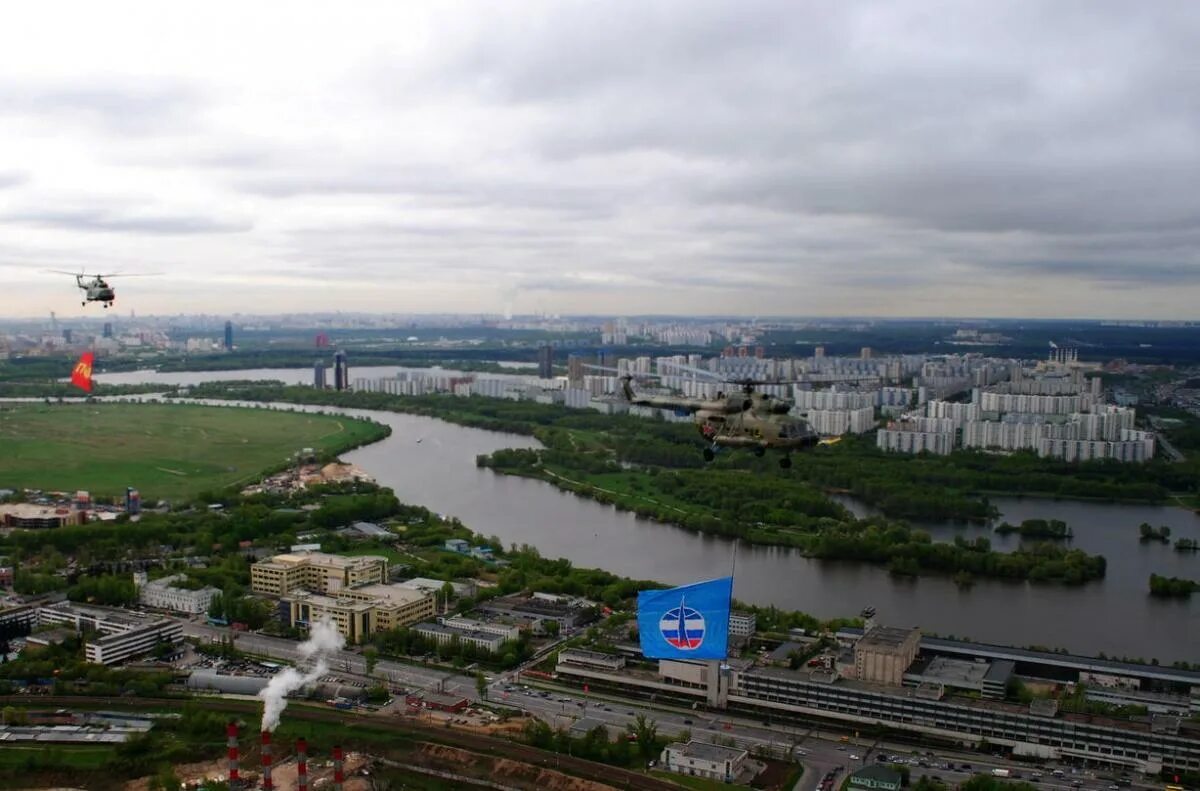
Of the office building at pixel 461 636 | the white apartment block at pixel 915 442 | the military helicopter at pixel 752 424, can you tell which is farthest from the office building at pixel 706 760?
the white apartment block at pixel 915 442

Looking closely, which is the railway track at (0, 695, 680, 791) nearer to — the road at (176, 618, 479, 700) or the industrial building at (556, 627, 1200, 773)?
the road at (176, 618, 479, 700)

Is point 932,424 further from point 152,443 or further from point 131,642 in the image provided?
point 131,642

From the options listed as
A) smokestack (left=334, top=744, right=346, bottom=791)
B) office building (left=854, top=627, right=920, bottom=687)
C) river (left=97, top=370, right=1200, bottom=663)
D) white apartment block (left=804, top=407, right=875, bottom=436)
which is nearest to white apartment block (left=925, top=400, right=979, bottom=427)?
white apartment block (left=804, top=407, right=875, bottom=436)

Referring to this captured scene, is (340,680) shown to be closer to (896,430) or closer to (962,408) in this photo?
(896,430)

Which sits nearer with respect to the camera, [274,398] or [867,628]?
[867,628]

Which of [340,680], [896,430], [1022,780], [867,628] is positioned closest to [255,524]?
[340,680]

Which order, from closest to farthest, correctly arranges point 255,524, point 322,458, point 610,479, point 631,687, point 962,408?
point 631,687 < point 255,524 < point 610,479 < point 322,458 < point 962,408

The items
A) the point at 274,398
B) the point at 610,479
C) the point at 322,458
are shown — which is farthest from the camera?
the point at 274,398
